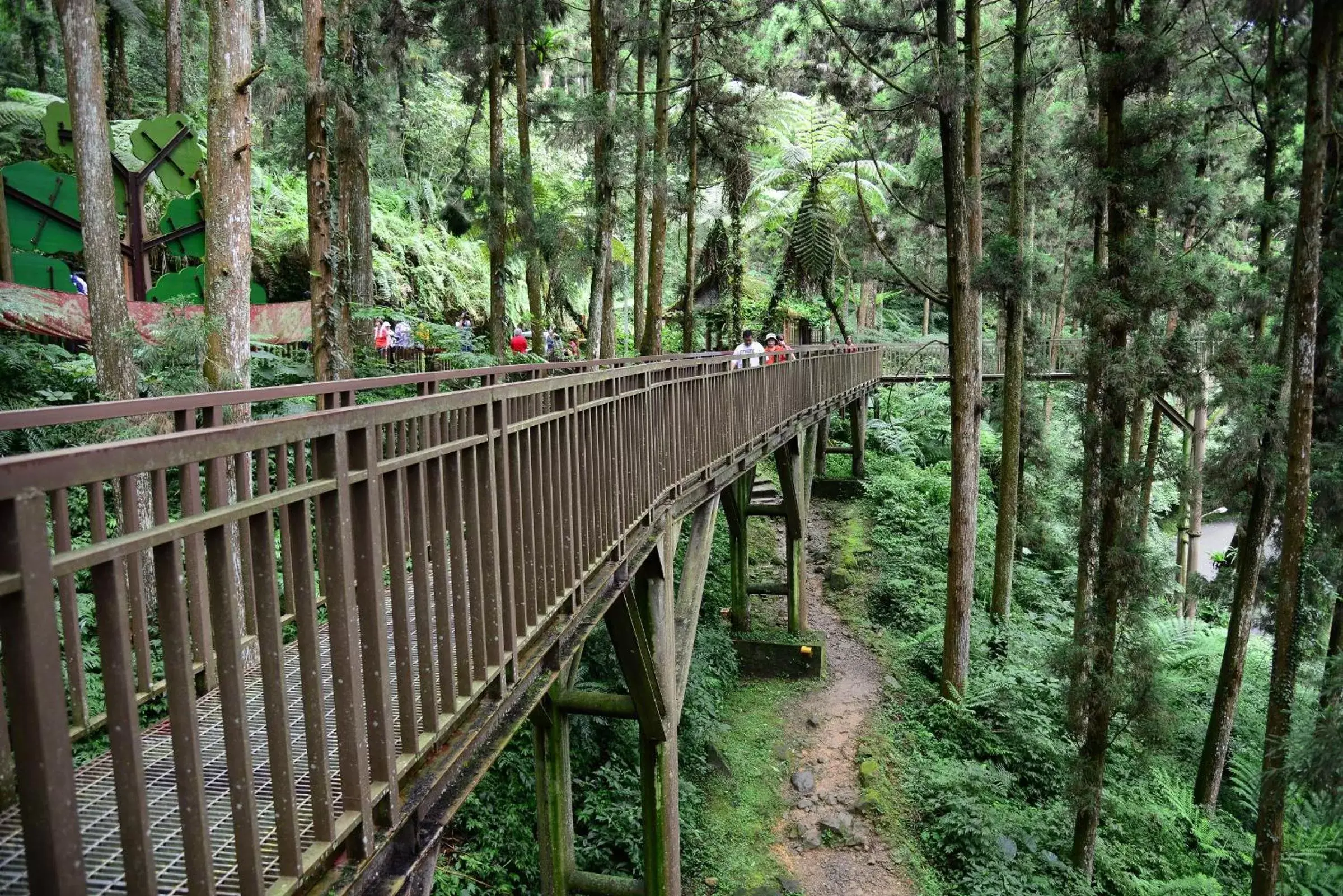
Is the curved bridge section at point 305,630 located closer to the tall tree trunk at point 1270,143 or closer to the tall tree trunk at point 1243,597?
the tall tree trunk at point 1243,597

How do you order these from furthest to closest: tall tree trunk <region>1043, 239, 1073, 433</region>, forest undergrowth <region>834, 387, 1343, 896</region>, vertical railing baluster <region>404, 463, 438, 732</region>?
tall tree trunk <region>1043, 239, 1073, 433</region> → forest undergrowth <region>834, 387, 1343, 896</region> → vertical railing baluster <region>404, 463, 438, 732</region>

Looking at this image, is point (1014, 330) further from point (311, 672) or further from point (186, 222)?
point (186, 222)

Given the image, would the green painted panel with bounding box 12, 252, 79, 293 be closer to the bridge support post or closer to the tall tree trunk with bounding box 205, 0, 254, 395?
the tall tree trunk with bounding box 205, 0, 254, 395

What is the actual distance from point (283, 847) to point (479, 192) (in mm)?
12812

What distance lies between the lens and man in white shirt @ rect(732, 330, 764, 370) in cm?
911

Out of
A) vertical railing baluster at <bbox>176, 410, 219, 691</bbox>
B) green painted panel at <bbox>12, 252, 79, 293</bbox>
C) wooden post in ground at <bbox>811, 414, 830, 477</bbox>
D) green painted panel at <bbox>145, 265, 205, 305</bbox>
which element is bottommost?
wooden post in ground at <bbox>811, 414, 830, 477</bbox>

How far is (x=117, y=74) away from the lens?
1770 cm

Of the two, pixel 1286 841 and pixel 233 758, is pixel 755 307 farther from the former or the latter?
pixel 233 758

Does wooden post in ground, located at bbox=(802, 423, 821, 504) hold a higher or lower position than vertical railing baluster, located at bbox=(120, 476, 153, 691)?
lower

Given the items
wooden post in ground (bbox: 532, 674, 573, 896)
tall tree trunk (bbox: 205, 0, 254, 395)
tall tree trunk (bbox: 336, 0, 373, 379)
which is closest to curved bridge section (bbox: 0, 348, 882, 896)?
tall tree trunk (bbox: 205, 0, 254, 395)

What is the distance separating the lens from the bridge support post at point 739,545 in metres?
13.5

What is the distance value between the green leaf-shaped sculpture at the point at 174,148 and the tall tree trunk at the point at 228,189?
22.1 ft

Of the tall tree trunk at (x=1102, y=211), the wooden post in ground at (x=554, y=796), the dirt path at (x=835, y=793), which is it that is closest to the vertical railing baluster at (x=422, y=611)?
the wooden post in ground at (x=554, y=796)

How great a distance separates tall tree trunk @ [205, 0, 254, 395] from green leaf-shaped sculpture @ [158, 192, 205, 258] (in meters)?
7.44
